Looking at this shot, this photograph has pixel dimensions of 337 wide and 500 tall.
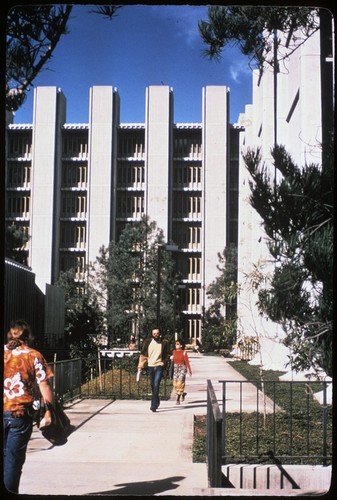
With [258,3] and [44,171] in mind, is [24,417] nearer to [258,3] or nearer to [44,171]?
[258,3]

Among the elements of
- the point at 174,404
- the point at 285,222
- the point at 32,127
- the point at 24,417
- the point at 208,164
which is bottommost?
the point at 174,404

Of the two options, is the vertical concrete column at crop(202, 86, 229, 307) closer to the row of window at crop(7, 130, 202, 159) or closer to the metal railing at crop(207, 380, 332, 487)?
the row of window at crop(7, 130, 202, 159)

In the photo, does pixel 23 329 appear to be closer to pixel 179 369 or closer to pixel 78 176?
pixel 179 369

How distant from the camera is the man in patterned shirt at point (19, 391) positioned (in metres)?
4.37

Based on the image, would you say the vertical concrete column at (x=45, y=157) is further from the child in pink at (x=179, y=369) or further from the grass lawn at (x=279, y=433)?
the grass lawn at (x=279, y=433)

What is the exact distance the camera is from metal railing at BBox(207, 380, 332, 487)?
5.34 metres

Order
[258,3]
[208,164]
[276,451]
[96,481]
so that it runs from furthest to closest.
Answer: [208,164] < [276,451] < [96,481] < [258,3]

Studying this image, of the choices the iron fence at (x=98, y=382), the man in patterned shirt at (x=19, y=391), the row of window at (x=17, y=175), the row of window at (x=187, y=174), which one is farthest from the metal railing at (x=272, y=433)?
the row of window at (x=187, y=174)

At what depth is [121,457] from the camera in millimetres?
7125

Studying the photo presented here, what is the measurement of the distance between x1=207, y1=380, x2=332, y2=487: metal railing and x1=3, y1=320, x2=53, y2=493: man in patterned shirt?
3.77ft

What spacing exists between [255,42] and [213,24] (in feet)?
0.86

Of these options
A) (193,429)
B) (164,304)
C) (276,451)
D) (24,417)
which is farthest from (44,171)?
(164,304)

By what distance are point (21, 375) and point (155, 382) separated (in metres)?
6.34

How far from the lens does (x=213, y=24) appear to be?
4094 mm
